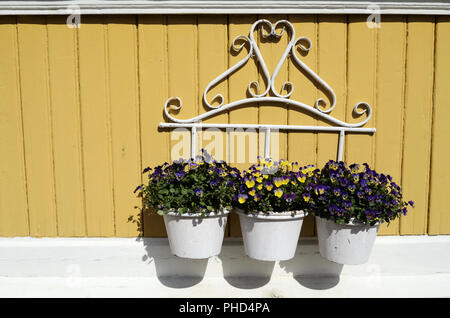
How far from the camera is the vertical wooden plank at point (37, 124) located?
2320 millimetres

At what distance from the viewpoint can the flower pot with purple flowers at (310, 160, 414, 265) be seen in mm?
2000

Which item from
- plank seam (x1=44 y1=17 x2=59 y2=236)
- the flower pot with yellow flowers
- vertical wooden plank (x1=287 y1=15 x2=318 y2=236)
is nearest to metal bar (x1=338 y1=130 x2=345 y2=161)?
vertical wooden plank (x1=287 y1=15 x2=318 y2=236)

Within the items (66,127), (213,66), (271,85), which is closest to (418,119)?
(271,85)

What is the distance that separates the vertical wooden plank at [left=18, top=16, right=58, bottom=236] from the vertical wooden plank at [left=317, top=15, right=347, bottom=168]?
175cm

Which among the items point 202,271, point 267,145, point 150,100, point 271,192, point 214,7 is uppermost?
point 214,7

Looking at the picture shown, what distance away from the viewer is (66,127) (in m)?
2.36

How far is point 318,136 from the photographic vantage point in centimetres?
239

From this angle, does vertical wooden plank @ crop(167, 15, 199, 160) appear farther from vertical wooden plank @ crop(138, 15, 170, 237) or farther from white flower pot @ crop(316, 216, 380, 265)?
white flower pot @ crop(316, 216, 380, 265)

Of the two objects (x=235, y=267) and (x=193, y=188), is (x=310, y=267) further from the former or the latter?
(x=193, y=188)

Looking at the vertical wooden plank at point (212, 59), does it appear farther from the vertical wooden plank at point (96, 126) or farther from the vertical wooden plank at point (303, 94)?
the vertical wooden plank at point (96, 126)

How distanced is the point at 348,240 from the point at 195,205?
870 mm

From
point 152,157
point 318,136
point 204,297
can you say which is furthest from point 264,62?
point 204,297

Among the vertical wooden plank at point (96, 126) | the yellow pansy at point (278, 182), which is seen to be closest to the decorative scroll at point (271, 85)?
the vertical wooden plank at point (96, 126)

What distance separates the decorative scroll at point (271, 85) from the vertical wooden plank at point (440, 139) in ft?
1.55
